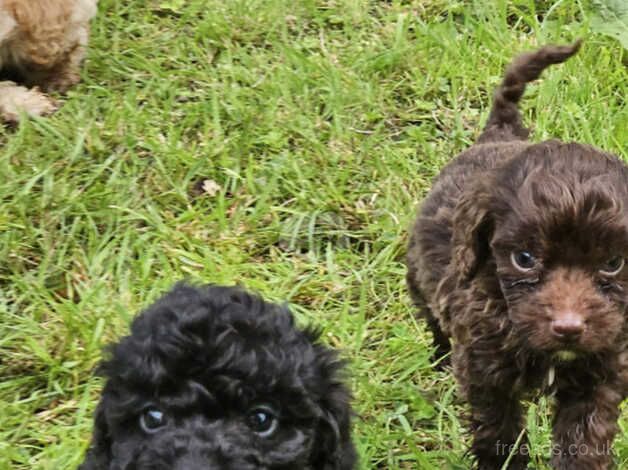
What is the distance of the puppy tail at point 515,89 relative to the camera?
440 cm

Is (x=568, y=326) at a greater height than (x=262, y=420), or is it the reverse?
(x=568, y=326)

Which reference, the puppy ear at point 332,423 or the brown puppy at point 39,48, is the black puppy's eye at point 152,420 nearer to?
the puppy ear at point 332,423

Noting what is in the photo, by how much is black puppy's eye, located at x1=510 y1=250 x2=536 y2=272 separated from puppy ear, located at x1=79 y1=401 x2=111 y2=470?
1.31 m

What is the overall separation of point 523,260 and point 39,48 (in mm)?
3290

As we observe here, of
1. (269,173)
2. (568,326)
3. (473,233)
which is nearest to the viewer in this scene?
(568,326)

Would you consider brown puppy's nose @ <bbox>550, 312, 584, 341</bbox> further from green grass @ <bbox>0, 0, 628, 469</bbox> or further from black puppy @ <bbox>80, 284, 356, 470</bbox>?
green grass @ <bbox>0, 0, 628, 469</bbox>

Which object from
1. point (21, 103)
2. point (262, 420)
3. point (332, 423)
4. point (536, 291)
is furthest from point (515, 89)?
point (21, 103)

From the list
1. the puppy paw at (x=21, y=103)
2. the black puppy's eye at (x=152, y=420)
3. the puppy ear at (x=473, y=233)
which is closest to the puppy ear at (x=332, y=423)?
the black puppy's eye at (x=152, y=420)

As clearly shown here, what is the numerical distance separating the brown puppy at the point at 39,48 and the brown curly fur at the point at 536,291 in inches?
97.5

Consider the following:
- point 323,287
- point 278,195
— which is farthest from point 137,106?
point 323,287

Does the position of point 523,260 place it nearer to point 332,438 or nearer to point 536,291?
point 536,291

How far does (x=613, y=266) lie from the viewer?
3.34 meters

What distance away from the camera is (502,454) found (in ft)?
12.7

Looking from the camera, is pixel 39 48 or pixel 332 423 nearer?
pixel 332 423
